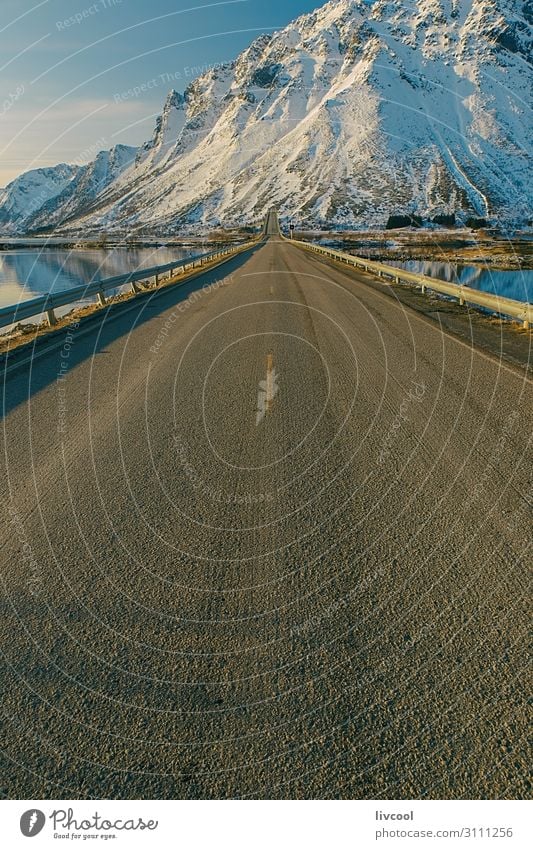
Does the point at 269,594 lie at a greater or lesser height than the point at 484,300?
lesser

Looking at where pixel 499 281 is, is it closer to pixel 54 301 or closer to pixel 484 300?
pixel 484 300

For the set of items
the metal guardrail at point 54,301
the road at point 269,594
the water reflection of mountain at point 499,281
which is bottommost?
the road at point 269,594

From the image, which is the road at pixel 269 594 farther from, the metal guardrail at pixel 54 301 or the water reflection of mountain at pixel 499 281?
the water reflection of mountain at pixel 499 281
